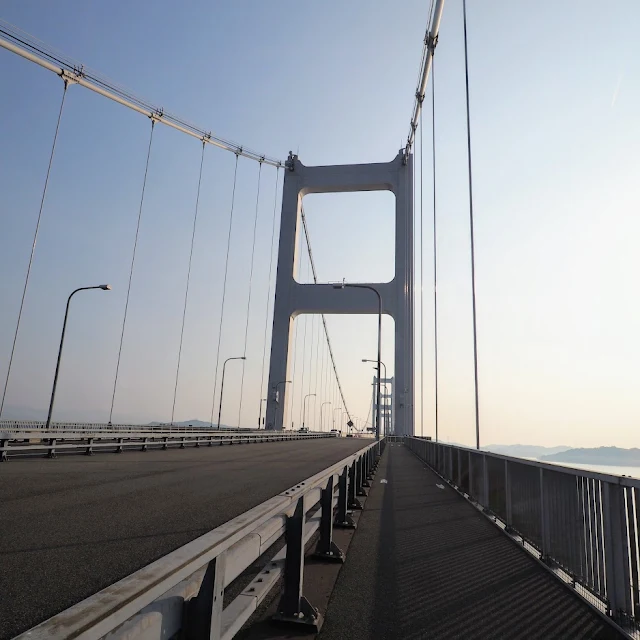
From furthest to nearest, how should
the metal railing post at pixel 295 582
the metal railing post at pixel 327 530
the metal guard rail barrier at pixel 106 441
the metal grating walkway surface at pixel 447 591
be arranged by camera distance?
the metal guard rail barrier at pixel 106 441 → the metal railing post at pixel 327 530 → the metal grating walkway surface at pixel 447 591 → the metal railing post at pixel 295 582

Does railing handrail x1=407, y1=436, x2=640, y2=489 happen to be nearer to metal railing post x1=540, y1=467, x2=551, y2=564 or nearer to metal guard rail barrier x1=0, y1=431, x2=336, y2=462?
metal railing post x1=540, y1=467, x2=551, y2=564

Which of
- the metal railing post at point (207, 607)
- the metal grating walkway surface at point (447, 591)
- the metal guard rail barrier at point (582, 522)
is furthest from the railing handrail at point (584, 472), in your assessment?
the metal railing post at point (207, 607)

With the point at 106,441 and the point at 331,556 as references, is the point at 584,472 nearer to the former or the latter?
the point at 331,556

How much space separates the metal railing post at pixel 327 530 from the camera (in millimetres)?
4707

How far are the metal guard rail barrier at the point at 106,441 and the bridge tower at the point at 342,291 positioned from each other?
901cm

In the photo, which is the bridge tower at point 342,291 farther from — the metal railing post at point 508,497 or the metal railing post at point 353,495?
the metal railing post at point 508,497

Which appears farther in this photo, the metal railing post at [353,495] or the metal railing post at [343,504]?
the metal railing post at [353,495]

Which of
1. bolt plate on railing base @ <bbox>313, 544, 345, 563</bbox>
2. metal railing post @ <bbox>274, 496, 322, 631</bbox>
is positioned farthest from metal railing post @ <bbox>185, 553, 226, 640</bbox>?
bolt plate on railing base @ <bbox>313, 544, 345, 563</bbox>

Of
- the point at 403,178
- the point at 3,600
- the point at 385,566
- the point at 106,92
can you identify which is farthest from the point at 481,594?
the point at 403,178

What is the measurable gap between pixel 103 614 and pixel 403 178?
49.0 meters

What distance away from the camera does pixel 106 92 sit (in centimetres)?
3322

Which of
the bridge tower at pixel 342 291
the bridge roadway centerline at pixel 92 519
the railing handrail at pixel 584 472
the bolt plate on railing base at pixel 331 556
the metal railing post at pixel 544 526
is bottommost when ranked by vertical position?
the bolt plate on railing base at pixel 331 556

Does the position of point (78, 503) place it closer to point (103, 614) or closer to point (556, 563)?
point (556, 563)

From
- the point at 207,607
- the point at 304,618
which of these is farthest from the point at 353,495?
the point at 207,607
